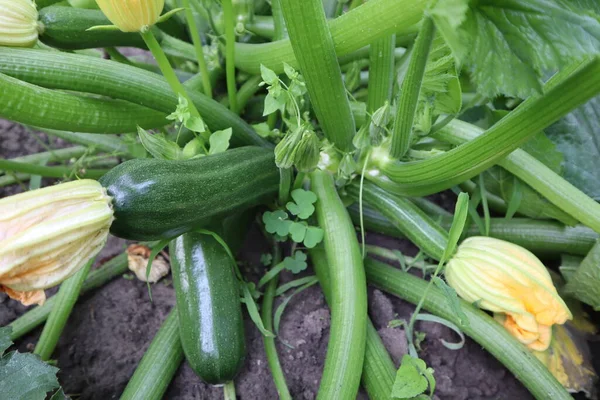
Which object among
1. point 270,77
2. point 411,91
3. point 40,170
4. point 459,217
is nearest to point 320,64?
point 270,77

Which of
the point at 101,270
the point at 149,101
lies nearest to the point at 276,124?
the point at 149,101

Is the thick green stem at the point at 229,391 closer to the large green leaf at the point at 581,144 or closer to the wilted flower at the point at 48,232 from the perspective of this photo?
the wilted flower at the point at 48,232

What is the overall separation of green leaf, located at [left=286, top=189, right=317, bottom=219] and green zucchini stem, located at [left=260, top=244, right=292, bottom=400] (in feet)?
0.81

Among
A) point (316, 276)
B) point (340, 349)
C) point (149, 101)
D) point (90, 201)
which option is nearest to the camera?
point (90, 201)

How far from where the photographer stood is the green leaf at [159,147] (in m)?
1.25

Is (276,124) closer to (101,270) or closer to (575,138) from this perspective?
(101,270)

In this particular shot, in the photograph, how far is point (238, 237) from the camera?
1.56 m

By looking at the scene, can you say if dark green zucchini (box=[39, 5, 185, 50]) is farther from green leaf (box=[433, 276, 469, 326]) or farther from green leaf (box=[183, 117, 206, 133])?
green leaf (box=[433, 276, 469, 326])

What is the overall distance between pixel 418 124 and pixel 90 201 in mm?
758

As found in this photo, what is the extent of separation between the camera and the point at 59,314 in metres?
1.46

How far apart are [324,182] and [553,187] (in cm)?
59

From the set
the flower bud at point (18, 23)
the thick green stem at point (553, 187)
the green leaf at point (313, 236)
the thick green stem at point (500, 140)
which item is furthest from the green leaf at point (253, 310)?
the flower bud at point (18, 23)

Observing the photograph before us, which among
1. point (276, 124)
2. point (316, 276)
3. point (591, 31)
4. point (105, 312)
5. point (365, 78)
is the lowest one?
point (105, 312)

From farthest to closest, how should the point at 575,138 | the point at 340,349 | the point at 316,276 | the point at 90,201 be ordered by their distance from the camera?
the point at 575,138
the point at 316,276
the point at 340,349
the point at 90,201
